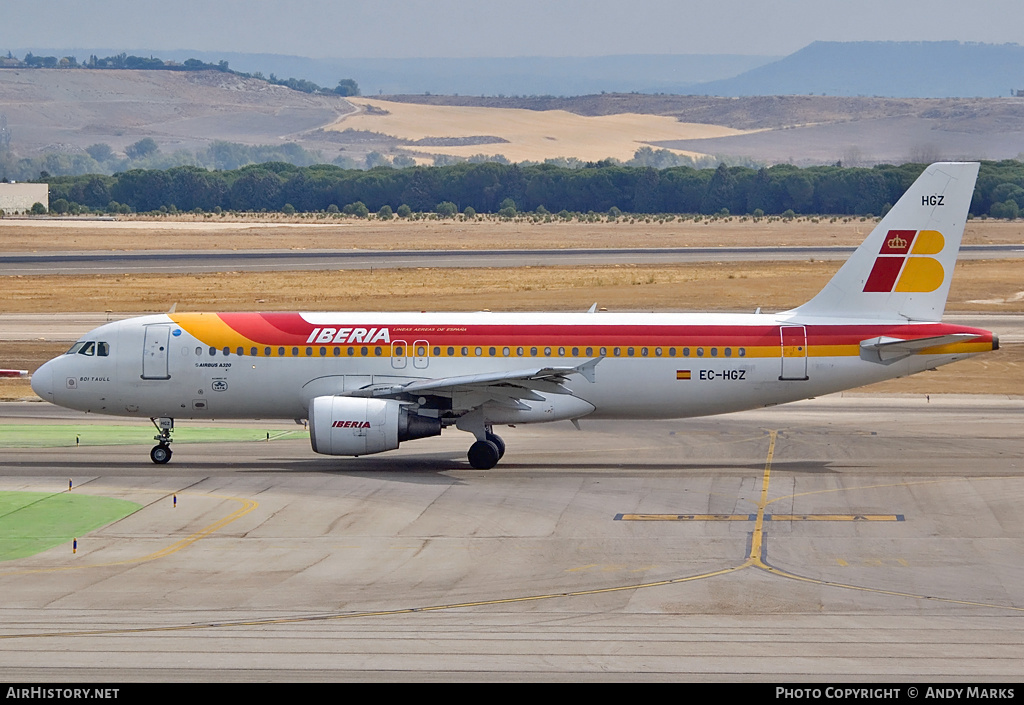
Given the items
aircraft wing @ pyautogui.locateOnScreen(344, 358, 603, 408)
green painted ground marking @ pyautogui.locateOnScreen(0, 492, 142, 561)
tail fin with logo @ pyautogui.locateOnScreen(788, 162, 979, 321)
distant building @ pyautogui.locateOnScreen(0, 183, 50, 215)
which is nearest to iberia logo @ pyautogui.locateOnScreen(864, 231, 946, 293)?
tail fin with logo @ pyautogui.locateOnScreen(788, 162, 979, 321)

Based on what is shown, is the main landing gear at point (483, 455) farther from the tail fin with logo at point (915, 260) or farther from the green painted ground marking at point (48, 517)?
the tail fin with logo at point (915, 260)

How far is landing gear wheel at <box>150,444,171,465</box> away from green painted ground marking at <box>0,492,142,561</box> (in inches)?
177

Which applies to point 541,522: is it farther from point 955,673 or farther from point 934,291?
point 934,291

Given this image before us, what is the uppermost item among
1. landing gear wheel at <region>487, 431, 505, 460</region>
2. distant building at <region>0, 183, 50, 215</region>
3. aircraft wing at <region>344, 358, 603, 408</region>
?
aircraft wing at <region>344, 358, 603, 408</region>

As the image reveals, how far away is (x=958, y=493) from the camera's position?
31.7 meters

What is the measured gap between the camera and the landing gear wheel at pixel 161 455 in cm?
3556

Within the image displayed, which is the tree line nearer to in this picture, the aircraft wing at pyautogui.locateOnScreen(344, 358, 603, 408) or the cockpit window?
the aircraft wing at pyautogui.locateOnScreen(344, 358, 603, 408)

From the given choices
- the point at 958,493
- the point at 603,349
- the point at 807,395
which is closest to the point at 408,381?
the point at 603,349

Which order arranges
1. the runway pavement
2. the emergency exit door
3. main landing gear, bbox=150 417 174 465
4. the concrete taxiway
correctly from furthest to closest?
the runway pavement, main landing gear, bbox=150 417 174 465, the emergency exit door, the concrete taxiway

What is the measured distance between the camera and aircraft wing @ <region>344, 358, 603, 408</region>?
33.5m

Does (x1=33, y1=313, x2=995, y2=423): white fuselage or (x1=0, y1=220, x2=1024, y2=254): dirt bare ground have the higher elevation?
(x1=33, y1=313, x2=995, y2=423): white fuselage

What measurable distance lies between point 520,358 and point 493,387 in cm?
157
